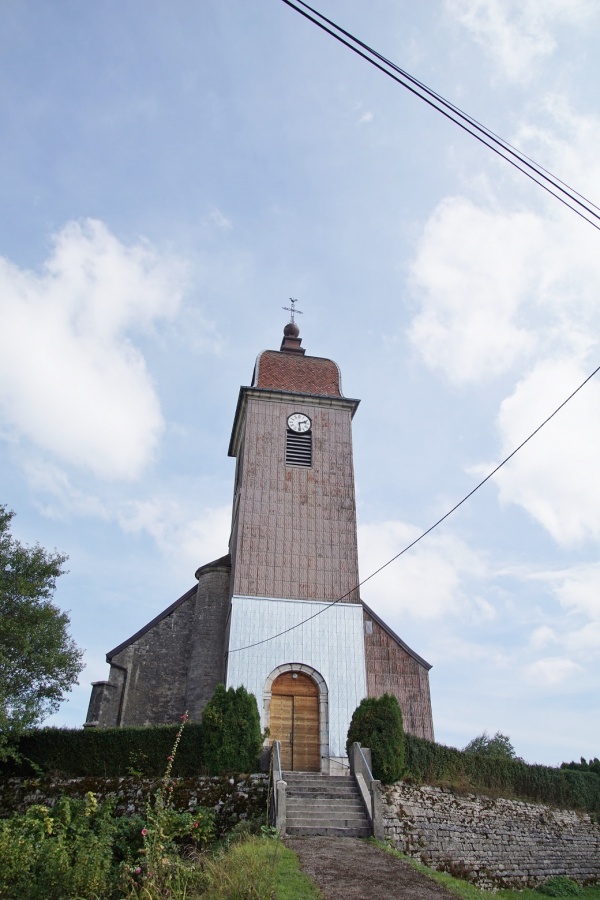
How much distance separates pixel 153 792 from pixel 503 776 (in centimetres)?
892

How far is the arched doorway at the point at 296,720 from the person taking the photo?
656 inches

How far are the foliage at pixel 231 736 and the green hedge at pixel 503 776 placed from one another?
340cm

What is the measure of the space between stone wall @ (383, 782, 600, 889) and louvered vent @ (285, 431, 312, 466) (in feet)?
34.0

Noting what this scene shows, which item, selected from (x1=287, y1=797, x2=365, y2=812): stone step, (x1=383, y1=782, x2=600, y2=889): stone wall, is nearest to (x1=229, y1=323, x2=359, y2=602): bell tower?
(x1=383, y1=782, x2=600, y2=889): stone wall

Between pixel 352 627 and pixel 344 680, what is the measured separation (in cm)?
152

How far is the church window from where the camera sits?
69.6ft

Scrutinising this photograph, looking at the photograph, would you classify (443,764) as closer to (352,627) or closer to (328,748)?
(328,748)

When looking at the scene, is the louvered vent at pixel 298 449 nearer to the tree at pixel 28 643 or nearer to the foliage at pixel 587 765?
the tree at pixel 28 643

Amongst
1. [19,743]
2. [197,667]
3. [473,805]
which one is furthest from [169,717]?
[473,805]

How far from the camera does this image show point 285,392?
2211cm

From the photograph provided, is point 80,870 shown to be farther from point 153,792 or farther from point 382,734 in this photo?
point 382,734

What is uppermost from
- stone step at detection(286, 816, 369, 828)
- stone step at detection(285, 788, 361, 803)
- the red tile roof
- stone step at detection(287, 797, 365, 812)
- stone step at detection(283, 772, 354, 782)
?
the red tile roof

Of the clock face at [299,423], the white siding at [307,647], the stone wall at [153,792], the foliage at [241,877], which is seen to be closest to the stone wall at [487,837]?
the stone wall at [153,792]

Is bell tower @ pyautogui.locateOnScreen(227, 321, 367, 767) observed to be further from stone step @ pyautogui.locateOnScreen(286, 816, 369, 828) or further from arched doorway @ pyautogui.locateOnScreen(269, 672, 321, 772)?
stone step @ pyautogui.locateOnScreen(286, 816, 369, 828)
